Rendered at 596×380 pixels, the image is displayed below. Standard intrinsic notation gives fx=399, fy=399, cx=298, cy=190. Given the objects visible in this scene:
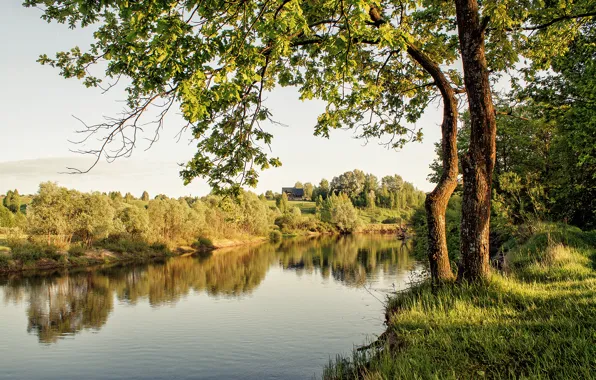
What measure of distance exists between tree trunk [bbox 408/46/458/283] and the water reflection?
16.0 m

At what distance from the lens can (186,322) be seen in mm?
18797

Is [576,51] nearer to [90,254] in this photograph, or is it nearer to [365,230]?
[90,254]

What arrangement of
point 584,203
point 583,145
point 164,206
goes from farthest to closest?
1. point 164,206
2. point 584,203
3. point 583,145

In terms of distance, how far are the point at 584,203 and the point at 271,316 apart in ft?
50.6

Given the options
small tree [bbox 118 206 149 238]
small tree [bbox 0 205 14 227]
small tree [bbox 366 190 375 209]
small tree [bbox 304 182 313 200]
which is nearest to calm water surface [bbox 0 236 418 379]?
small tree [bbox 118 206 149 238]

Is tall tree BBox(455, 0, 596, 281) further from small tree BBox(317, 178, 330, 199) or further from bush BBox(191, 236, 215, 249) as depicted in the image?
small tree BBox(317, 178, 330, 199)

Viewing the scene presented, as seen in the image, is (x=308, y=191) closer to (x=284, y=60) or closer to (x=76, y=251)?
(x=76, y=251)

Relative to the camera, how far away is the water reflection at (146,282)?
66.8 feet

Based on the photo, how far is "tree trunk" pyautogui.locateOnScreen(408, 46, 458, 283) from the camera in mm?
8812

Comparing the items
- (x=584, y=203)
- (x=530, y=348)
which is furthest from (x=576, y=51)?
(x=530, y=348)

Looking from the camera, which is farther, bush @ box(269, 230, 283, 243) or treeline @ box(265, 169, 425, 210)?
treeline @ box(265, 169, 425, 210)

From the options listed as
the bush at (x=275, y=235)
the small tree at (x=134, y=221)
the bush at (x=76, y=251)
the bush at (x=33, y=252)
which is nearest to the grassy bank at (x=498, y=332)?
the bush at (x=33, y=252)

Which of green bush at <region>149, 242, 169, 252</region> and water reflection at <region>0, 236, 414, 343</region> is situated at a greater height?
green bush at <region>149, 242, 169, 252</region>

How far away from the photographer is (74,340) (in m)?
16.6
